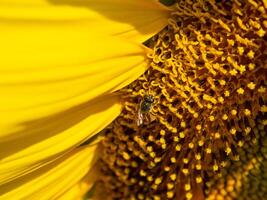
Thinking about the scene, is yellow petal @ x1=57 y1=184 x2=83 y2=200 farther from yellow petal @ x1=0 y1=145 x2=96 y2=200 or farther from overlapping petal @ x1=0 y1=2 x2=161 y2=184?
overlapping petal @ x1=0 y1=2 x2=161 y2=184

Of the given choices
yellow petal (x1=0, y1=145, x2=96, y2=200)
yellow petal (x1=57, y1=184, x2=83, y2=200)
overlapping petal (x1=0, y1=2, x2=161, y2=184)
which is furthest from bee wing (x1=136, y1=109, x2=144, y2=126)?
yellow petal (x1=57, y1=184, x2=83, y2=200)

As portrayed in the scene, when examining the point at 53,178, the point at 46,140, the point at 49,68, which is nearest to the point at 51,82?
the point at 49,68

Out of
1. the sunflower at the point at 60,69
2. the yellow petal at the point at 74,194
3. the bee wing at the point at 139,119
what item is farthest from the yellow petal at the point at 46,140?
the yellow petal at the point at 74,194

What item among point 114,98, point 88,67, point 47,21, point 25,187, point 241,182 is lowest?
point 241,182

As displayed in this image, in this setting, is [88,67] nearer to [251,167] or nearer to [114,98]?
[114,98]

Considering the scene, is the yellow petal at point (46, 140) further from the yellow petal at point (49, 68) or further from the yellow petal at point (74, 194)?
the yellow petal at point (74, 194)

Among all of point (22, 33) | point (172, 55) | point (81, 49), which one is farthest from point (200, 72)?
point (22, 33)
